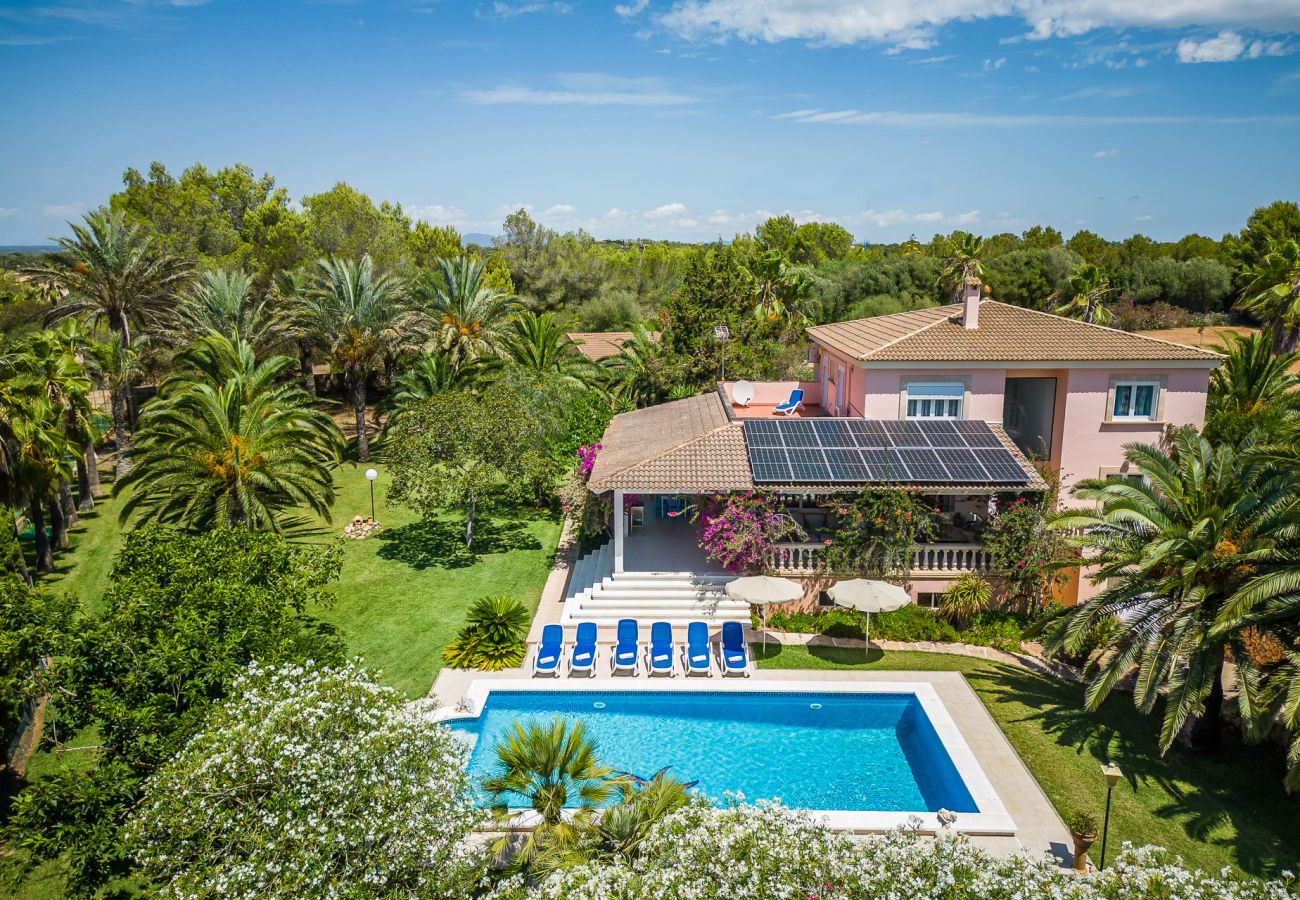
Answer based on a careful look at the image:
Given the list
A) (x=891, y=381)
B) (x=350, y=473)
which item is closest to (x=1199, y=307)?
(x=891, y=381)

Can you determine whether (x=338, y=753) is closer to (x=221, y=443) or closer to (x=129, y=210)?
(x=221, y=443)

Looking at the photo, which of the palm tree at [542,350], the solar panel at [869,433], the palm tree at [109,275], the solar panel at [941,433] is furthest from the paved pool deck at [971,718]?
the palm tree at [109,275]

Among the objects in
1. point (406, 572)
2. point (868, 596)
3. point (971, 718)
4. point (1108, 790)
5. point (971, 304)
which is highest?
point (971, 304)

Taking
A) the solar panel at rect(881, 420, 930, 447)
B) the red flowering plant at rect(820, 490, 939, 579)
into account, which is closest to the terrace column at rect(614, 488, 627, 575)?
the red flowering plant at rect(820, 490, 939, 579)

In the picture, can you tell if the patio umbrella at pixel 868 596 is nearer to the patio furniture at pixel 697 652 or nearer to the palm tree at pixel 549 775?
the patio furniture at pixel 697 652

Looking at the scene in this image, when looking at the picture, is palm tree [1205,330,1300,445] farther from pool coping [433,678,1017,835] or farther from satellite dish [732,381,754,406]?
pool coping [433,678,1017,835]

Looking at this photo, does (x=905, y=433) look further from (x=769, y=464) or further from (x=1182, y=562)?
(x=1182, y=562)

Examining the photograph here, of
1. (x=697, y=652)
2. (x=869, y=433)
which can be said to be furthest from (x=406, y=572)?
(x=869, y=433)
